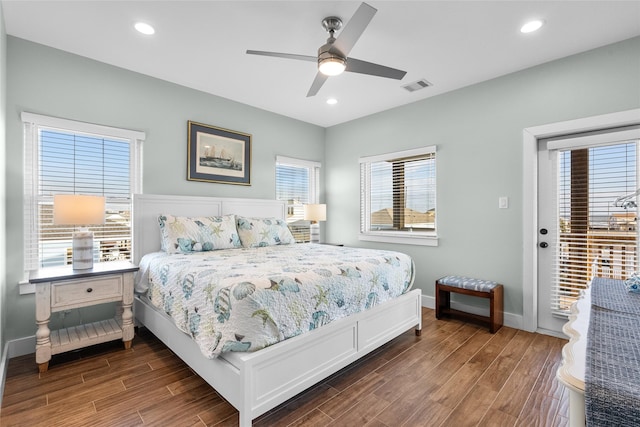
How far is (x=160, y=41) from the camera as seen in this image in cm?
266

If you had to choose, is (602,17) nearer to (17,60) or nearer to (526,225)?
(526,225)

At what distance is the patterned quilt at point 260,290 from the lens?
168 cm

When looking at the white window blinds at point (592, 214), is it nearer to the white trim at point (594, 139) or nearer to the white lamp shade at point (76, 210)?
the white trim at point (594, 139)

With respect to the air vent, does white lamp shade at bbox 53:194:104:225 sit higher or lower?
lower

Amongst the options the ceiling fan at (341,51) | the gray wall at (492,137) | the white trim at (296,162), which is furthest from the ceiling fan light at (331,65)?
the white trim at (296,162)

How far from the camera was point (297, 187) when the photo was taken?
4.98 m

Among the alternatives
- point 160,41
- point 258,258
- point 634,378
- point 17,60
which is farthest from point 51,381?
point 634,378

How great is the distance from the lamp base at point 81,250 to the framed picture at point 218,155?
4.14 feet

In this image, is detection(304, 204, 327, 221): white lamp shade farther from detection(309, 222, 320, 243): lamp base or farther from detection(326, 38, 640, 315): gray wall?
detection(326, 38, 640, 315): gray wall

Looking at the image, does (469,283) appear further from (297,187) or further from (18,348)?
(18,348)

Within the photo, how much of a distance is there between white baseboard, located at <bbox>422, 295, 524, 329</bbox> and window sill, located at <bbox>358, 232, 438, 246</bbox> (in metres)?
0.71

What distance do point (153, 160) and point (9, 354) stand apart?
206 centimetres

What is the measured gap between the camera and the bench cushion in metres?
3.17

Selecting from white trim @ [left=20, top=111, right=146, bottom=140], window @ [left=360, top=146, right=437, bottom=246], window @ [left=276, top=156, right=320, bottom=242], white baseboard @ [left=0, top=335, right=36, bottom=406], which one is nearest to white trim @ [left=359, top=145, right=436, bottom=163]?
window @ [left=360, top=146, right=437, bottom=246]
